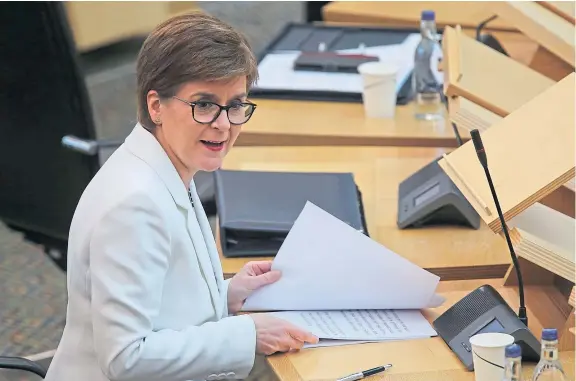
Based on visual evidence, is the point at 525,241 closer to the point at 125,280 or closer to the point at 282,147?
the point at 125,280

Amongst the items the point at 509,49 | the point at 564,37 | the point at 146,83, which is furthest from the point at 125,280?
the point at 509,49

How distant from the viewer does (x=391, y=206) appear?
218cm

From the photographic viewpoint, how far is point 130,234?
55.0 inches

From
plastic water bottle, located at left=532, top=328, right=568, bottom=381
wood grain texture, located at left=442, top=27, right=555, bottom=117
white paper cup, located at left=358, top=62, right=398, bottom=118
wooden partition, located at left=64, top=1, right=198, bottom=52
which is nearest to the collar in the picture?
plastic water bottle, located at left=532, top=328, right=568, bottom=381

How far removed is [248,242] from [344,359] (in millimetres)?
461

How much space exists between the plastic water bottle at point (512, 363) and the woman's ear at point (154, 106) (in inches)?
24.4

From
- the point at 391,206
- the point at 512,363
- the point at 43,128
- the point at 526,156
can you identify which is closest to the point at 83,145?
the point at 43,128

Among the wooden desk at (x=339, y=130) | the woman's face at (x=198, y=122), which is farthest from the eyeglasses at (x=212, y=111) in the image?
the wooden desk at (x=339, y=130)

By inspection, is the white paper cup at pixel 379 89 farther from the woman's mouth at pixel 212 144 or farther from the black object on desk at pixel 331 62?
the woman's mouth at pixel 212 144

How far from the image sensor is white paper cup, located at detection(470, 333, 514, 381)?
4.58 ft

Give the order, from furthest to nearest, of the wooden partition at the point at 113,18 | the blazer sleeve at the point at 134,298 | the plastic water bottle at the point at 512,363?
1. the wooden partition at the point at 113,18
2. the blazer sleeve at the point at 134,298
3. the plastic water bottle at the point at 512,363

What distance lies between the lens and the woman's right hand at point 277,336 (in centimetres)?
154

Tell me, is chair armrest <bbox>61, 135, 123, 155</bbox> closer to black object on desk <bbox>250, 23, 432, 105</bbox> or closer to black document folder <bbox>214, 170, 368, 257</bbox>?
black document folder <bbox>214, 170, 368, 257</bbox>

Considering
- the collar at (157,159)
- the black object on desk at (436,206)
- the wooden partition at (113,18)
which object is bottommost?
the wooden partition at (113,18)
